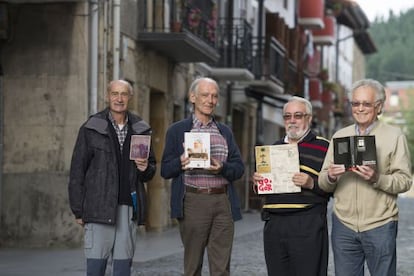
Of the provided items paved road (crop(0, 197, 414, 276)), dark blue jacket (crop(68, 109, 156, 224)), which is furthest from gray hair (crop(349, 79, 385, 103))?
paved road (crop(0, 197, 414, 276))

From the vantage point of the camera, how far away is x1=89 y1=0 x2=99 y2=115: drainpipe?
59.0 ft

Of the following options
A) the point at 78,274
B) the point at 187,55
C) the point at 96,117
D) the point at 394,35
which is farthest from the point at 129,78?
the point at 394,35

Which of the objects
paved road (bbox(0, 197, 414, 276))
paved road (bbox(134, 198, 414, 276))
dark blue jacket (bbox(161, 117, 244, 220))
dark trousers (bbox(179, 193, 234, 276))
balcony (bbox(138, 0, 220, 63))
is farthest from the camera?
balcony (bbox(138, 0, 220, 63))

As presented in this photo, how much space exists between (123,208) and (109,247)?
12.4 inches

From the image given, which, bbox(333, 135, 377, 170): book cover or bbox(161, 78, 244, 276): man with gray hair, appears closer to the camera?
bbox(333, 135, 377, 170): book cover

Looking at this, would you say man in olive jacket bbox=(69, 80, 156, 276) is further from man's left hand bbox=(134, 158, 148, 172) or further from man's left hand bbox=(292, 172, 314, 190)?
man's left hand bbox=(292, 172, 314, 190)

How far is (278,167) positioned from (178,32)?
13498 millimetres

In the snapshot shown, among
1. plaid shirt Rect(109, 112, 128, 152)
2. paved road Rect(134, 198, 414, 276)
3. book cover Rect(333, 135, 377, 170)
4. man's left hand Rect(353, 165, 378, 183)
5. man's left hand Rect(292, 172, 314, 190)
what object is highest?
plaid shirt Rect(109, 112, 128, 152)

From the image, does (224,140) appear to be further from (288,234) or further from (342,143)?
(342,143)

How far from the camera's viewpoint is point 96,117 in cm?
920

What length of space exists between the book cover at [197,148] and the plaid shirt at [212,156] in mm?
258

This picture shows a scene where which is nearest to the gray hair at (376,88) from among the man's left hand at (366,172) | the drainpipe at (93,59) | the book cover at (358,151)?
the book cover at (358,151)

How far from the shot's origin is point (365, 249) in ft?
25.7

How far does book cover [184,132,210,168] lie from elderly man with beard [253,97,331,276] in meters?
0.44
